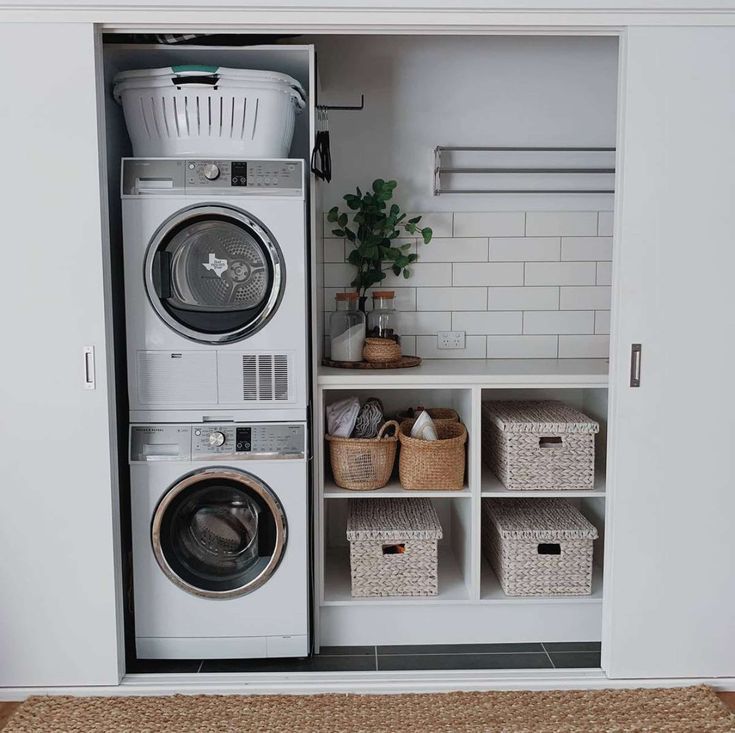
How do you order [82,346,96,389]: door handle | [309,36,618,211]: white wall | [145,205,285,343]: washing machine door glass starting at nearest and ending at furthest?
[82,346,96,389]: door handle < [145,205,285,343]: washing machine door glass < [309,36,618,211]: white wall

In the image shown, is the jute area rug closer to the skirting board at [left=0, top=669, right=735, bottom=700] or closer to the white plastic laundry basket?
the skirting board at [left=0, top=669, right=735, bottom=700]

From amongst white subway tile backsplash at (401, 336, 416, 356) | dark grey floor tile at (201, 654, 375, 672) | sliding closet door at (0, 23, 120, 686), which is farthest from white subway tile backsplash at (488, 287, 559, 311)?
sliding closet door at (0, 23, 120, 686)

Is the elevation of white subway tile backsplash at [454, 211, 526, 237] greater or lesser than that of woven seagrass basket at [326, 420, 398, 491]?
greater

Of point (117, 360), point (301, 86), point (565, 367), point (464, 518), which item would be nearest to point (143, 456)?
point (117, 360)

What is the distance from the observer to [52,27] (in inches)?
89.1

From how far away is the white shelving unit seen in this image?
266cm

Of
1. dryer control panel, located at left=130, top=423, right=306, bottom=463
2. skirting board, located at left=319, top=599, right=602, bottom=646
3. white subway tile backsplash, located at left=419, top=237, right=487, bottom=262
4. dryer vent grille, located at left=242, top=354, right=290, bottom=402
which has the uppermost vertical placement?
white subway tile backsplash, located at left=419, top=237, right=487, bottom=262

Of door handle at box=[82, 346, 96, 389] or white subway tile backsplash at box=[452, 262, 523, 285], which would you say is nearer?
door handle at box=[82, 346, 96, 389]

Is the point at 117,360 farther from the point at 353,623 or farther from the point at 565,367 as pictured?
the point at 565,367

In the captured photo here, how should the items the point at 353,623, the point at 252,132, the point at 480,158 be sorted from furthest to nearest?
the point at 480,158
the point at 353,623
the point at 252,132

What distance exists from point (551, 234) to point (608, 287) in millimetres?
338

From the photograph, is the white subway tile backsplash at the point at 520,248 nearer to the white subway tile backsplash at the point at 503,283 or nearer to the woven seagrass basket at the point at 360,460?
the white subway tile backsplash at the point at 503,283

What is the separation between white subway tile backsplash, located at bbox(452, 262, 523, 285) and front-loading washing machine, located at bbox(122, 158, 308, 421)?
3.11 ft

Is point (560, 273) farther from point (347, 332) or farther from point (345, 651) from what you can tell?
point (345, 651)
